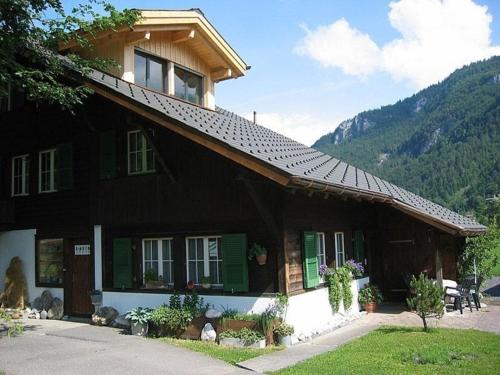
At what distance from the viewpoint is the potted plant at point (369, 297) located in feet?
45.3

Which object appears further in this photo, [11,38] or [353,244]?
[353,244]

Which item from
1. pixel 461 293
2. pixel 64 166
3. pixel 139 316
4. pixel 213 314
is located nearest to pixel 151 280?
pixel 139 316

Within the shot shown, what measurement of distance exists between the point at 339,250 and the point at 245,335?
467 centimetres

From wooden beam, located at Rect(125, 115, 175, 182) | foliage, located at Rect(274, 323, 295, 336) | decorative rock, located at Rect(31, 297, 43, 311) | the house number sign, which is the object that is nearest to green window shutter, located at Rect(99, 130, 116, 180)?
wooden beam, located at Rect(125, 115, 175, 182)

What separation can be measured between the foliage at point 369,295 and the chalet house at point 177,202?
273 mm

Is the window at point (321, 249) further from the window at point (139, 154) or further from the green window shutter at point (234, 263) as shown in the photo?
the window at point (139, 154)

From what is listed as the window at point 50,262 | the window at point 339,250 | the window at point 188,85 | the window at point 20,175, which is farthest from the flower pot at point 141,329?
the window at point 188,85

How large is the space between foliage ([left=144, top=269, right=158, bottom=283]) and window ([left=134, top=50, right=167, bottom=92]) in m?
5.14

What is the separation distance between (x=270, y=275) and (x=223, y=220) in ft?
4.98

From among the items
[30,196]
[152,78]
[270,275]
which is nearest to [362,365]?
[270,275]

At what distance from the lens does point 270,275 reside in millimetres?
10047

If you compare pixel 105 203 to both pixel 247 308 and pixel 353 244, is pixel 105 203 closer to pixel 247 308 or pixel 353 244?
pixel 247 308

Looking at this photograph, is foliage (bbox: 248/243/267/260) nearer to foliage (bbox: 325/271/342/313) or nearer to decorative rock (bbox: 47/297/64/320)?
foliage (bbox: 325/271/342/313)

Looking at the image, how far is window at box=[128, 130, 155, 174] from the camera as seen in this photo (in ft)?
39.5
